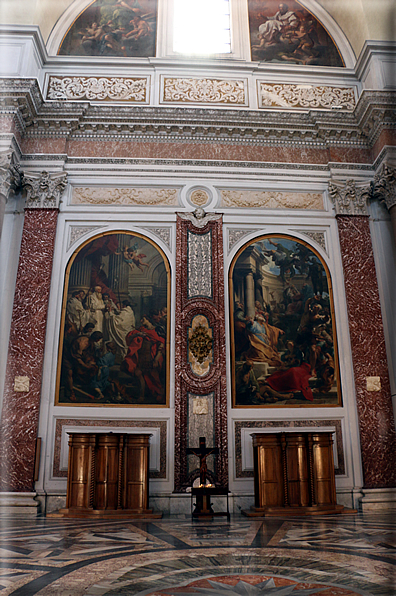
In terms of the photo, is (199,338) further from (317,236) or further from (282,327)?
(317,236)

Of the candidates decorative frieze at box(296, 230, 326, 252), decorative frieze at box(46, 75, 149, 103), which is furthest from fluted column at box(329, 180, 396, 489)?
decorative frieze at box(46, 75, 149, 103)

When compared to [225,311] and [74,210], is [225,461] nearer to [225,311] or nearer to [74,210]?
[225,311]

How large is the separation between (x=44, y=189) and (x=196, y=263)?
3.70 m

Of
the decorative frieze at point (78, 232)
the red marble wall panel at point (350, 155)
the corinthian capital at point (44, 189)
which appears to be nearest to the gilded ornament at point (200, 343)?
the decorative frieze at point (78, 232)

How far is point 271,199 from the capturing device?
11.3 meters

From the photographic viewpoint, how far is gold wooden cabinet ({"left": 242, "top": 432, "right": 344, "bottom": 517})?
27.0 ft

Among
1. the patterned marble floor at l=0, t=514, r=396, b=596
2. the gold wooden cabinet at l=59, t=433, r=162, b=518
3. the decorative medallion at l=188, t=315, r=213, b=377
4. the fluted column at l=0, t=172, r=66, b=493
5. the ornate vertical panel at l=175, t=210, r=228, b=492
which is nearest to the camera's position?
the patterned marble floor at l=0, t=514, r=396, b=596

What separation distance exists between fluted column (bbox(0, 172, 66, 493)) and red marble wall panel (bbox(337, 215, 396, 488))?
20.5 ft

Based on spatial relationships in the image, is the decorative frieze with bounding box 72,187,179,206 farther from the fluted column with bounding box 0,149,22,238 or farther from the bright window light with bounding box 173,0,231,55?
the bright window light with bounding box 173,0,231,55

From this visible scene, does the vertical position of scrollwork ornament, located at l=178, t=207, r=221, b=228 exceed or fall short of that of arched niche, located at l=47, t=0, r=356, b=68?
it falls short

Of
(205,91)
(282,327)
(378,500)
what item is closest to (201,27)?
(205,91)

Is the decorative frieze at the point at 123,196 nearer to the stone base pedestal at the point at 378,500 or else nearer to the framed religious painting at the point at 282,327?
the framed religious painting at the point at 282,327

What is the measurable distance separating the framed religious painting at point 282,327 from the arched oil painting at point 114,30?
234 inches

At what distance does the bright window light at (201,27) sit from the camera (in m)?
12.6
